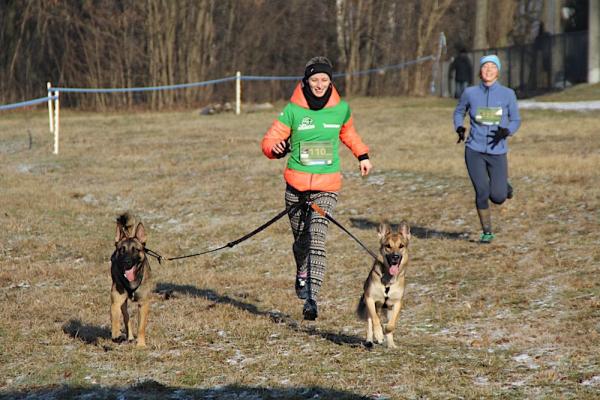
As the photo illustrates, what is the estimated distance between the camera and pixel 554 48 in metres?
40.1

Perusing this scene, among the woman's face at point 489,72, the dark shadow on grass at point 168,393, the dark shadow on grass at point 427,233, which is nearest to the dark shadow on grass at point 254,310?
the dark shadow on grass at point 168,393

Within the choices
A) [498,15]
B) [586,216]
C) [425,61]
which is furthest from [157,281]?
[498,15]

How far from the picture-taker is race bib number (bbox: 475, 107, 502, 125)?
1193 cm

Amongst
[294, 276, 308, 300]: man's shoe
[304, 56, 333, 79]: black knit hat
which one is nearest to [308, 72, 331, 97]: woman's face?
[304, 56, 333, 79]: black knit hat

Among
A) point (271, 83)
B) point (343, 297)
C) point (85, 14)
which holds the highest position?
point (85, 14)

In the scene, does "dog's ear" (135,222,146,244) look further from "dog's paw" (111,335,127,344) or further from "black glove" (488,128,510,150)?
"black glove" (488,128,510,150)

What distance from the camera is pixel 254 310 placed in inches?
389

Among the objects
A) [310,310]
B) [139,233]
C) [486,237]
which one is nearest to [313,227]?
[310,310]

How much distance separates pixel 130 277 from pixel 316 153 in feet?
6.37

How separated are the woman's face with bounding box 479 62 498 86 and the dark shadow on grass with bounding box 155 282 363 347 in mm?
4240

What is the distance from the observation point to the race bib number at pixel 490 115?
11.9 meters

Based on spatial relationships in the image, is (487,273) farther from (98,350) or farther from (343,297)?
(98,350)

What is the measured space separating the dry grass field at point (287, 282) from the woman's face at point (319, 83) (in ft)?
7.20

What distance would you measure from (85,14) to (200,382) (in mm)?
37238
